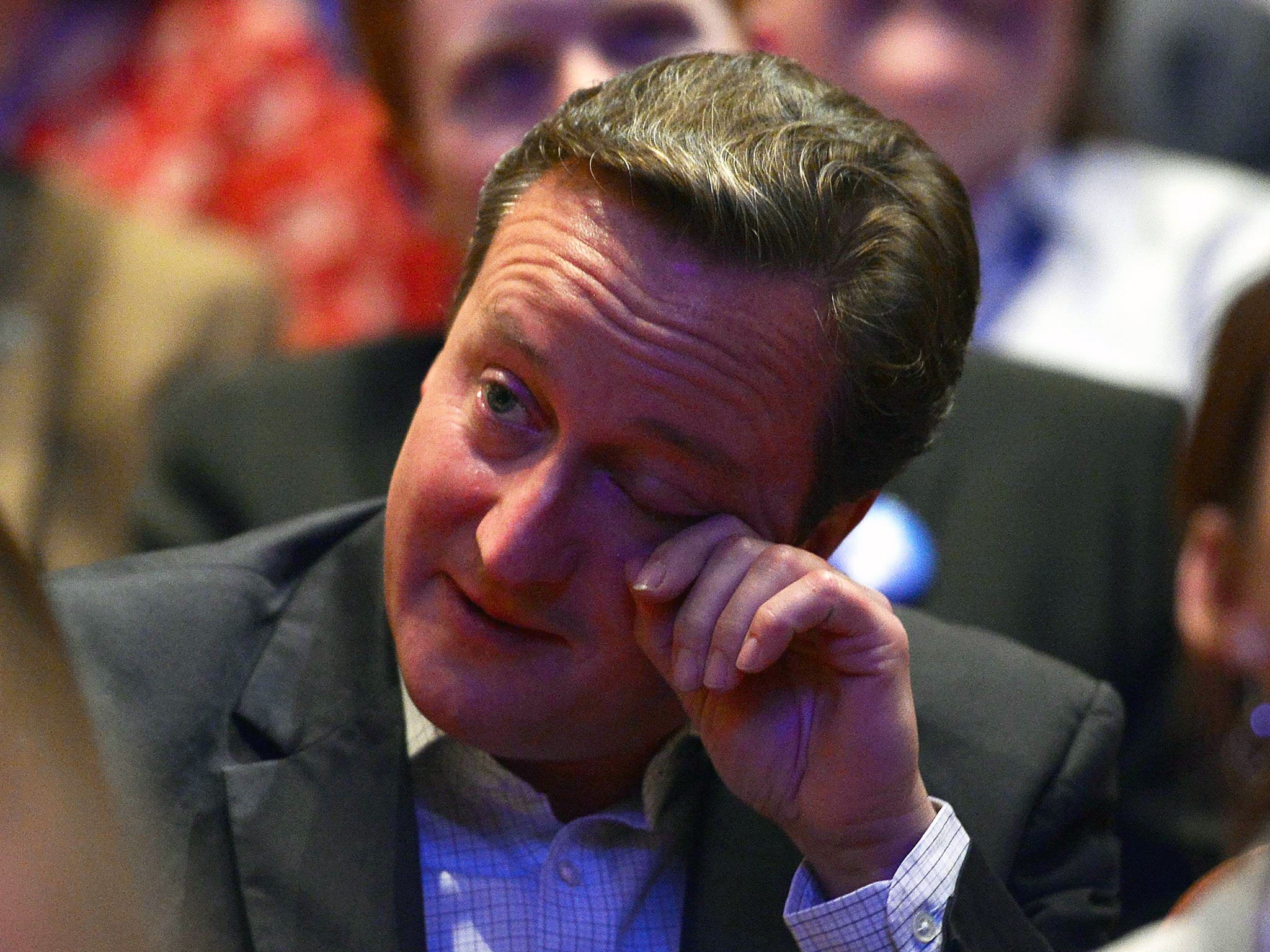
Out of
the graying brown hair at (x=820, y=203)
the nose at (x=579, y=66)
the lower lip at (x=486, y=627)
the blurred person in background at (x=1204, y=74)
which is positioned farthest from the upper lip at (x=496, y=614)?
the blurred person in background at (x=1204, y=74)

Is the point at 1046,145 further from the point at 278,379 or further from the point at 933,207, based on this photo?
the point at 933,207

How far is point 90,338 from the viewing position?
2312 mm

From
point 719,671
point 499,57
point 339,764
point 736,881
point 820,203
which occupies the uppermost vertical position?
point 820,203

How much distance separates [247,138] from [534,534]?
7.10ft

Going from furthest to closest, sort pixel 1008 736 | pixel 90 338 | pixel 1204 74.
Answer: pixel 1204 74
pixel 90 338
pixel 1008 736

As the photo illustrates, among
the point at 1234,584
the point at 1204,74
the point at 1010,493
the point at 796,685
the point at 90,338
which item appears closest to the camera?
the point at 796,685

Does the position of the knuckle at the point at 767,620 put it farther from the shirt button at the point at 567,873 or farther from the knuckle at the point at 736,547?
the shirt button at the point at 567,873

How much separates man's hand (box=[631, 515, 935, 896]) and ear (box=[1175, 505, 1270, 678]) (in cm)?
70

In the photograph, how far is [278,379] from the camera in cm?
207

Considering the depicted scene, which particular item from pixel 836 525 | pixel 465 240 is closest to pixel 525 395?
pixel 836 525

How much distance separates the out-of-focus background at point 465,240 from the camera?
189cm

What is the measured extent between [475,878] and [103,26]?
2.51m

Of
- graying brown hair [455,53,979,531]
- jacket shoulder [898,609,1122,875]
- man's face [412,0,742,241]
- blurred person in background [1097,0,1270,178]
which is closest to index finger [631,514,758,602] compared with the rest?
graying brown hair [455,53,979,531]

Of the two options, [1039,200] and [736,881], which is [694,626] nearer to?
[736,881]
